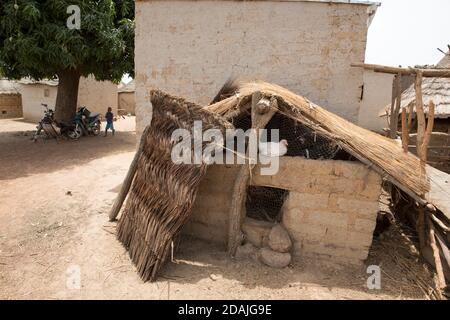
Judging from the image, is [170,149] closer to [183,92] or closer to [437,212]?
[183,92]

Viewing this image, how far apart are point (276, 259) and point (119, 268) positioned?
1920mm

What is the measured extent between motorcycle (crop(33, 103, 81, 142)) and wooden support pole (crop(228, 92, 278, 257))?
33.5ft

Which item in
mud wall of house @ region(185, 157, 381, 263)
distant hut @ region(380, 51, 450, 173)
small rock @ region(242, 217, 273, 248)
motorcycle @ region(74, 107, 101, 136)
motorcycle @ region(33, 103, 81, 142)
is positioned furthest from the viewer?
motorcycle @ region(74, 107, 101, 136)

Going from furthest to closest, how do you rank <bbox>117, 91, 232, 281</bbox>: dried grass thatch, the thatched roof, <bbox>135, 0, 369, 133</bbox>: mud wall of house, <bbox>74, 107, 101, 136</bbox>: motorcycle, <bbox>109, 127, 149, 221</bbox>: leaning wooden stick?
1. <bbox>74, 107, 101, 136</bbox>: motorcycle
2. the thatched roof
3. <bbox>135, 0, 369, 133</bbox>: mud wall of house
4. <bbox>109, 127, 149, 221</bbox>: leaning wooden stick
5. <bbox>117, 91, 232, 281</bbox>: dried grass thatch

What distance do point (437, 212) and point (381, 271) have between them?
1126 mm

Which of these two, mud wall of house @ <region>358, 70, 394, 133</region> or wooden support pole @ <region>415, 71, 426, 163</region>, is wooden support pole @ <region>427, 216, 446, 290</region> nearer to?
wooden support pole @ <region>415, 71, 426, 163</region>

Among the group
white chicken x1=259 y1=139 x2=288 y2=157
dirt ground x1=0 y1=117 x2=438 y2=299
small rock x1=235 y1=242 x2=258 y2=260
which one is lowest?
dirt ground x1=0 y1=117 x2=438 y2=299

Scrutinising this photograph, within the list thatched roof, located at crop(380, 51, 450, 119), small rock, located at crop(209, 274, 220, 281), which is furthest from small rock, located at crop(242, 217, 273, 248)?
→ thatched roof, located at crop(380, 51, 450, 119)

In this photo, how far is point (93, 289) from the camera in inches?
135

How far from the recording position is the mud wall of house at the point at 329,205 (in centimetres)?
387

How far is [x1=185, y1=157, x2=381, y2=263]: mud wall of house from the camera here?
387 cm

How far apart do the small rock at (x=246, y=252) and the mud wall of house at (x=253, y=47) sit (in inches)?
124
